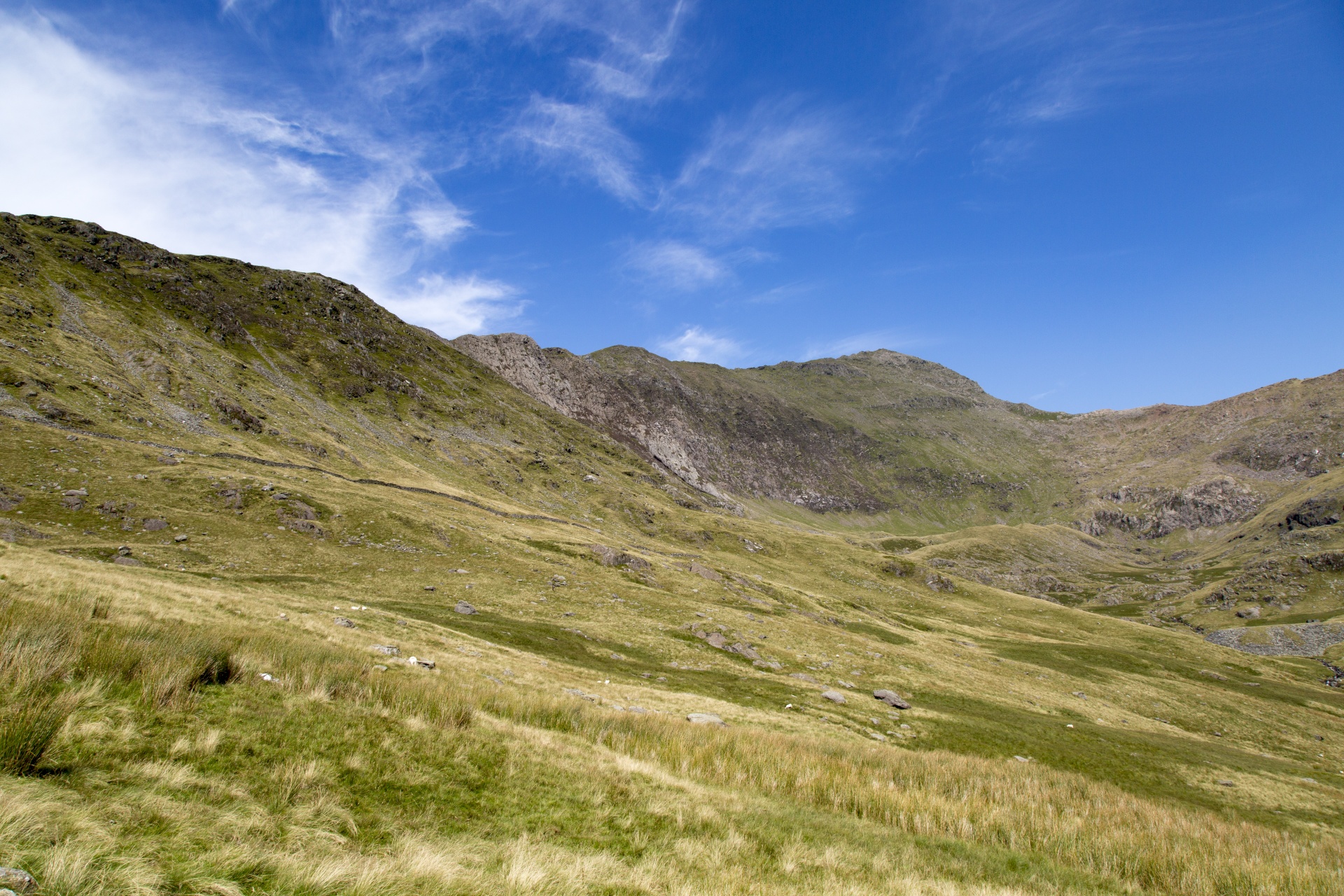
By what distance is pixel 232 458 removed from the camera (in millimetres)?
68625

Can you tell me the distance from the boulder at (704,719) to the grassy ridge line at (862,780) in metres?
3.63

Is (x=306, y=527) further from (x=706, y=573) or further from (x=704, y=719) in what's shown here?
(x=706, y=573)

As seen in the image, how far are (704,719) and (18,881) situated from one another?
73.5 feet

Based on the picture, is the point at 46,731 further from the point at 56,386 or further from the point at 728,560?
the point at 728,560

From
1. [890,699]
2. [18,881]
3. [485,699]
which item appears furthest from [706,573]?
[18,881]

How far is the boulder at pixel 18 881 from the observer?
4777mm

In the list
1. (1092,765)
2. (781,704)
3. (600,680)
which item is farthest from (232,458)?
(1092,765)

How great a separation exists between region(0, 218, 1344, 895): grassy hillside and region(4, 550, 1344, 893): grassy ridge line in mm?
131

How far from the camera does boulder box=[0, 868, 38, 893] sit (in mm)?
4777

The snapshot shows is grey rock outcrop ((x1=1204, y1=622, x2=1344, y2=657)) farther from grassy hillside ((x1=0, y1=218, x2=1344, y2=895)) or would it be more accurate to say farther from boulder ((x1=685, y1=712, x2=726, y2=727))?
boulder ((x1=685, y1=712, x2=726, y2=727))

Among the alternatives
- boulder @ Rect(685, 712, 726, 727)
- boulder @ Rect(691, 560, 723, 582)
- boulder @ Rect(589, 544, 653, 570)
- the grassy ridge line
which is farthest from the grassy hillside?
boulder @ Rect(685, 712, 726, 727)

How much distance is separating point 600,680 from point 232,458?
6370 centimetres

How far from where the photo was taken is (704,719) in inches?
961

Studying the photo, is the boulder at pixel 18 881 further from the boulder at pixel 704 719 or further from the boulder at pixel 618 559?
the boulder at pixel 618 559
